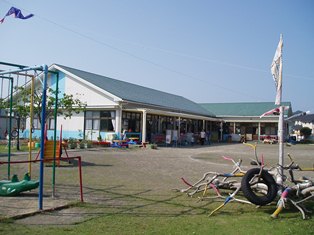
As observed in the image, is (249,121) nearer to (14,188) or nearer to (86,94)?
(86,94)

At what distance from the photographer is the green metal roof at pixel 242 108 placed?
1718 inches

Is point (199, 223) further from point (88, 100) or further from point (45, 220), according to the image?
point (88, 100)

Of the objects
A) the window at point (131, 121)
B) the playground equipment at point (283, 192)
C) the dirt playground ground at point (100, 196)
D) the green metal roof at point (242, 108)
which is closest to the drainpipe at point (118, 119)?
the window at point (131, 121)

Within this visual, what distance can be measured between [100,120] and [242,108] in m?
26.7

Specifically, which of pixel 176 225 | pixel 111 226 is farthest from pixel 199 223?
pixel 111 226

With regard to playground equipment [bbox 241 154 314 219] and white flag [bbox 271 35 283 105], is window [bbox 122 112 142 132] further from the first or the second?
playground equipment [bbox 241 154 314 219]

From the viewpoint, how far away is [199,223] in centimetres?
554

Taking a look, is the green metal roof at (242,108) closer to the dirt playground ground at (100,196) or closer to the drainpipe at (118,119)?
the drainpipe at (118,119)

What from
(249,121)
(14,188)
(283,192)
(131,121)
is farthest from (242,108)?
(14,188)

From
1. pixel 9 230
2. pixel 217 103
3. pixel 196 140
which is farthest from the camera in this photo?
pixel 217 103

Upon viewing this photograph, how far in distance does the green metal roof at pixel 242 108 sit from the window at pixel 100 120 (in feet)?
75.2

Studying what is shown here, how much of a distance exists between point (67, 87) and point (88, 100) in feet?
7.35

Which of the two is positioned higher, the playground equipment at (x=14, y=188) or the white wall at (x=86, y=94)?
the white wall at (x=86, y=94)

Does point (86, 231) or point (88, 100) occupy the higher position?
point (88, 100)
